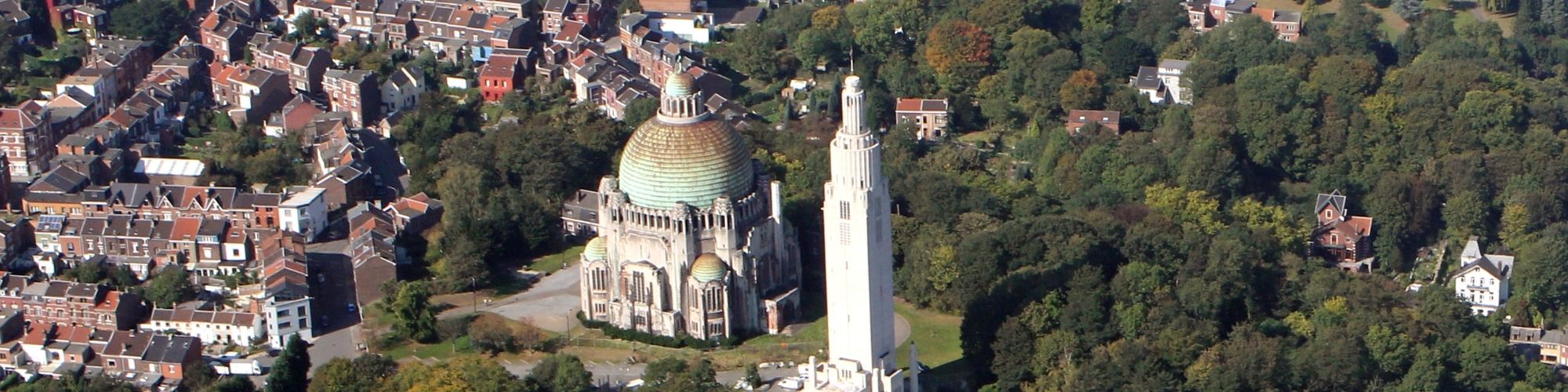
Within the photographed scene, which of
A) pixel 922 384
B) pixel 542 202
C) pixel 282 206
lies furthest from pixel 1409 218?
pixel 282 206

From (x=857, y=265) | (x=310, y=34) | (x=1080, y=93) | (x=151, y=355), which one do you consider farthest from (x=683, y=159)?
(x=310, y=34)

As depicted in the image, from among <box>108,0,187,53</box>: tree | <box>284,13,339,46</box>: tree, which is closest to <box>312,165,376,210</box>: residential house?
<box>284,13,339,46</box>: tree

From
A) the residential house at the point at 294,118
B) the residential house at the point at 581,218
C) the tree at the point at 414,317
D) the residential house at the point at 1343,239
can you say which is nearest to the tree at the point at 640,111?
the residential house at the point at 581,218

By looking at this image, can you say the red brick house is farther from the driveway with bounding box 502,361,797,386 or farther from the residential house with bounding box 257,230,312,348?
the driveway with bounding box 502,361,797,386

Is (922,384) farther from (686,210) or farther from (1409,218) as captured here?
(1409,218)

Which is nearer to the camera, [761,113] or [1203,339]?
[1203,339]

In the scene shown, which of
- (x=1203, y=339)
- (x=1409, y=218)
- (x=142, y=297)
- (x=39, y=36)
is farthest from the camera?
(x=39, y=36)

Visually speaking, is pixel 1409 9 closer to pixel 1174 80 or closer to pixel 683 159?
pixel 1174 80
